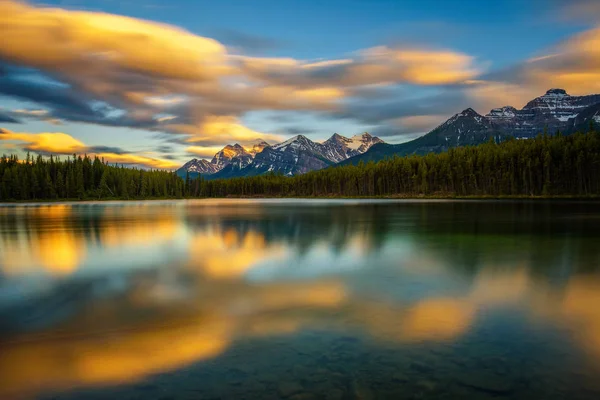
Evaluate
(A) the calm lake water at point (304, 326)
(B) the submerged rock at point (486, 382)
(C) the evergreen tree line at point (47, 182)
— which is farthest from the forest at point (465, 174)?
(B) the submerged rock at point (486, 382)

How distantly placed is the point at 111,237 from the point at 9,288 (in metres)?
19.8

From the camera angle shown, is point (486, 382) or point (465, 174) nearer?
point (486, 382)

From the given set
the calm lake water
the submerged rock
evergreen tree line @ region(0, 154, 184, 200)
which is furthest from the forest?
the submerged rock

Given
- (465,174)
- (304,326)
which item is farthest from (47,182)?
(304,326)

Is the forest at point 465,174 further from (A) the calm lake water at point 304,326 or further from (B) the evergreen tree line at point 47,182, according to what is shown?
(A) the calm lake water at point 304,326

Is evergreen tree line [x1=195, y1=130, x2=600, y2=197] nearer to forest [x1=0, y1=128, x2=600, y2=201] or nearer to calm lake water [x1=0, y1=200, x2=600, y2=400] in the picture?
forest [x1=0, y1=128, x2=600, y2=201]

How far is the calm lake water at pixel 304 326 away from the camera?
7.87 meters

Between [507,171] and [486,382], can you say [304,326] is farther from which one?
[507,171]

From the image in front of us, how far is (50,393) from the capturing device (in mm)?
7629

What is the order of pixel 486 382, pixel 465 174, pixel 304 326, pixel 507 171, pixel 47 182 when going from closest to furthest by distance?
pixel 486 382 < pixel 304 326 < pixel 507 171 < pixel 465 174 < pixel 47 182

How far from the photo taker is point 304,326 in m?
11.4

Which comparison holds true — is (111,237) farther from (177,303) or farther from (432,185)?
(432,185)

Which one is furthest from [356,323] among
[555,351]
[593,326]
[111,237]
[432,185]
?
[432,185]

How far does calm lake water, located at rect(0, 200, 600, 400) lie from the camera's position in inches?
310
